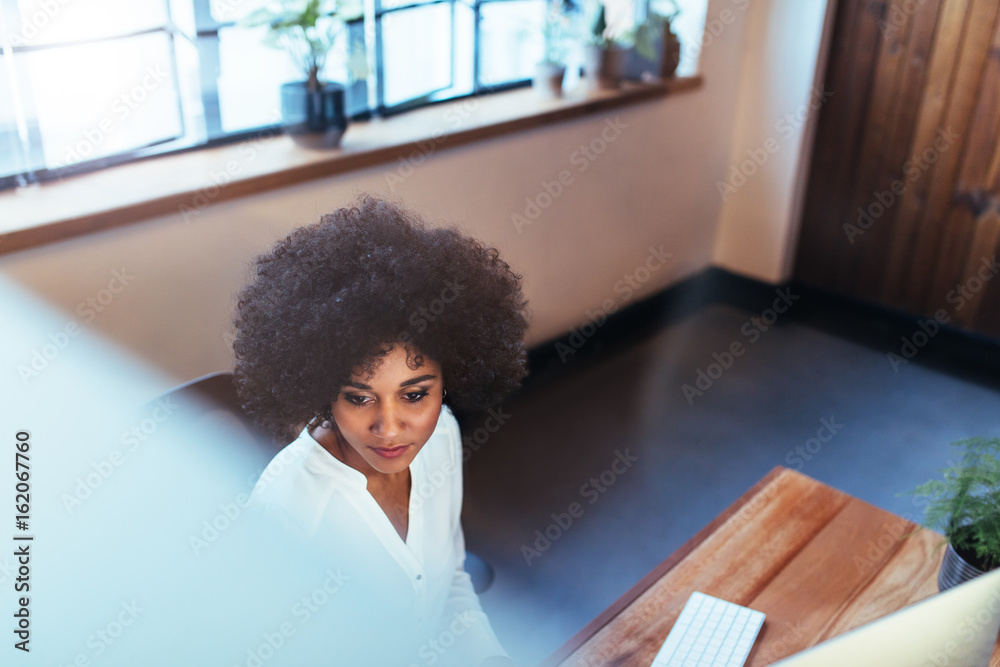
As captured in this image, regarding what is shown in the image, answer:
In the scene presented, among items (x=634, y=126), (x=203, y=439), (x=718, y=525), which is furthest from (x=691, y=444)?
(x=203, y=439)

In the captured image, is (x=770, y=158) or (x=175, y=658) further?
(x=770, y=158)

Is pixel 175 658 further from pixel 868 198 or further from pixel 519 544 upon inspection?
pixel 868 198

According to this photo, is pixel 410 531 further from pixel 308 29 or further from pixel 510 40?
pixel 510 40

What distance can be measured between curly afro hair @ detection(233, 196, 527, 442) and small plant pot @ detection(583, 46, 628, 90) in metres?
2.00

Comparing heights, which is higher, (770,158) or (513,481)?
(770,158)

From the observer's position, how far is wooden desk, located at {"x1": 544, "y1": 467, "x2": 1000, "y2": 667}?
1.32 metres

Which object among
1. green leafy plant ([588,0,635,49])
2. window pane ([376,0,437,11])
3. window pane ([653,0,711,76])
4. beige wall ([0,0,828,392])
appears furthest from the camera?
window pane ([653,0,711,76])

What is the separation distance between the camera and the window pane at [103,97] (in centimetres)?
199

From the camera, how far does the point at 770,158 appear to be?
3.60m

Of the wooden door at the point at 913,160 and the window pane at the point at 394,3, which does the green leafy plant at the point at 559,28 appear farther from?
the wooden door at the point at 913,160

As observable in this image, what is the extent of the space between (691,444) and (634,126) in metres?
1.16

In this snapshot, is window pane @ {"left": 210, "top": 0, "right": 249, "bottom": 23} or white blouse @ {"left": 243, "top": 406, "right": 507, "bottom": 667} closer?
white blouse @ {"left": 243, "top": 406, "right": 507, "bottom": 667}

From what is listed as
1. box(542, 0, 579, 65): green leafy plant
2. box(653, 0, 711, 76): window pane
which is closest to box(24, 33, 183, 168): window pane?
box(542, 0, 579, 65): green leafy plant

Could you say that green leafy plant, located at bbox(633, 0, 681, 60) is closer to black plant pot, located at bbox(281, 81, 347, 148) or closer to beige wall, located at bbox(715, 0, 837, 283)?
beige wall, located at bbox(715, 0, 837, 283)
